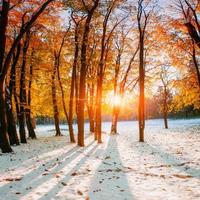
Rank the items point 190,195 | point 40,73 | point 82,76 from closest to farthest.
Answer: point 190,195 < point 82,76 < point 40,73

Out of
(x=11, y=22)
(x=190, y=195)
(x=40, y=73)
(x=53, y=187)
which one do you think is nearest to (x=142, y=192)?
(x=190, y=195)

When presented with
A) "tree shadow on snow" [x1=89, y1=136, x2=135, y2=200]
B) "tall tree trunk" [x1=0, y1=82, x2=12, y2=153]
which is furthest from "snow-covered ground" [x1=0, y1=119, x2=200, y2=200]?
"tall tree trunk" [x1=0, y1=82, x2=12, y2=153]

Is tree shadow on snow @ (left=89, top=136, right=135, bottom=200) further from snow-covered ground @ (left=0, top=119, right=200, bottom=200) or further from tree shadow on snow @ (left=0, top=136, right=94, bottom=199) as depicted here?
tree shadow on snow @ (left=0, top=136, right=94, bottom=199)

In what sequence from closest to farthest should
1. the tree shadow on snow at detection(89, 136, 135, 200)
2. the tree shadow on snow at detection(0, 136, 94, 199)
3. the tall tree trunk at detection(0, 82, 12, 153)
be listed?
the tree shadow on snow at detection(89, 136, 135, 200) → the tree shadow on snow at detection(0, 136, 94, 199) → the tall tree trunk at detection(0, 82, 12, 153)

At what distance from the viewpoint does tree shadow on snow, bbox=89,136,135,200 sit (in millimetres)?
7410

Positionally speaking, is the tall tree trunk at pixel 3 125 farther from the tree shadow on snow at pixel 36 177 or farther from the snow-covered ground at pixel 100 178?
the tree shadow on snow at pixel 36 177

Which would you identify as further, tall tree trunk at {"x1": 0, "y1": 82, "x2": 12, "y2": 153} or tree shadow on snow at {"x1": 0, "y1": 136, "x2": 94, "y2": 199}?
tall tree trunk at {"x1": 0, "y1": 82, "x2": 12, "y2": 153}

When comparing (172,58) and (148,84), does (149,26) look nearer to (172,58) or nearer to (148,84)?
(172,58)

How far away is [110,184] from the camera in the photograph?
8.60 m

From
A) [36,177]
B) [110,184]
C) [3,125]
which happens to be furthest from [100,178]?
[3,125]

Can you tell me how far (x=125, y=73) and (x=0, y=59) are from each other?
1959cm

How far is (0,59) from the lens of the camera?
15.5 metres

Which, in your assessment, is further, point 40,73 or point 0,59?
point 40,73

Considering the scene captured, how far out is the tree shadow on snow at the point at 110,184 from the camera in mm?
7410
